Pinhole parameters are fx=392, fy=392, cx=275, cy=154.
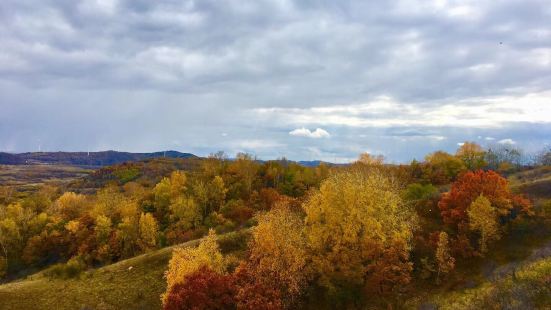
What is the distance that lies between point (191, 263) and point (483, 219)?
52935 millimetres

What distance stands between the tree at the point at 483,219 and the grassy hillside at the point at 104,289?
48.4 m

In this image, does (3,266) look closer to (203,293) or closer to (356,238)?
(203,293)

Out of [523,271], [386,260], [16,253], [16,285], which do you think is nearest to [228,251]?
[386,260]

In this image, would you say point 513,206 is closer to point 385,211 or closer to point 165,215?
point 385,211

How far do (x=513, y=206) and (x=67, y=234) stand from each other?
122669 millimetres

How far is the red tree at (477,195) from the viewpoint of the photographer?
78562 mm

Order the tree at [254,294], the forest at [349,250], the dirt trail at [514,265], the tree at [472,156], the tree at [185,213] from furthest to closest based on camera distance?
the tree at [472,156] → the tree at [185,213] → the dirt trail at [514,265] → the forest at [349,250] → the tree at [254,294]

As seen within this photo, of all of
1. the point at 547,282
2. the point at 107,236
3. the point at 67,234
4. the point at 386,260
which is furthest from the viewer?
the point at 67,234

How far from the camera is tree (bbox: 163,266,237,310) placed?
4838cm

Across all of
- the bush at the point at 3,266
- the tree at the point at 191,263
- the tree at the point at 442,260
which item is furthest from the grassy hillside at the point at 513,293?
the bush at the point at 3,266

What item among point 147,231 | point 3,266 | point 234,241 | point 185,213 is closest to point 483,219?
point 234,241

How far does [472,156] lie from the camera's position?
18538 centimetres

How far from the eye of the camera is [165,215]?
129 m

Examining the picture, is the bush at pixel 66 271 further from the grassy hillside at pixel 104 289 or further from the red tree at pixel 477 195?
the red tree at pixel 477 195
